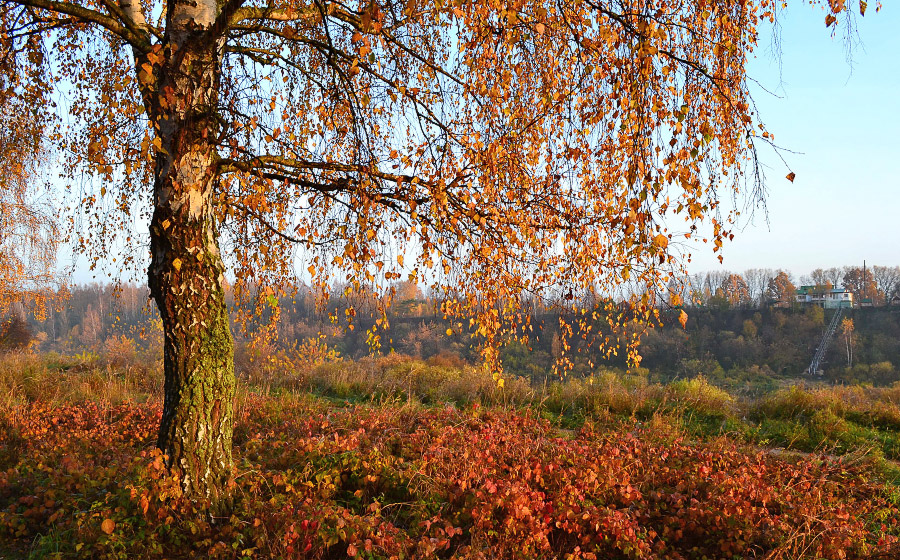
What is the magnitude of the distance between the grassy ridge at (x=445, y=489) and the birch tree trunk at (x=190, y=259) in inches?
10.3

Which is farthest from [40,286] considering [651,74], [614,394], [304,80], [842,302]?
[842,302]

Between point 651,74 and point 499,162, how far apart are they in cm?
113

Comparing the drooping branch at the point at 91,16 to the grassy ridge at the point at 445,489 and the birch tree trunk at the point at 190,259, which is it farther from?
the grassy ridge at the point at 445,489

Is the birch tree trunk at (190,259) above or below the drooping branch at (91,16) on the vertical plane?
below

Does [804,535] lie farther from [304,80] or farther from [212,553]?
[304,80]

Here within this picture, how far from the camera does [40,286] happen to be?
11.8 metres

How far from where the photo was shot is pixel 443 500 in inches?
147

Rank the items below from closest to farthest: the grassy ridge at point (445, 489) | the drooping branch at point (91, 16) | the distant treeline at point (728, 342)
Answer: the drooping branch at point (91, 16), the grassy ridge at point (445, 489), the distant treeline at point (728, 342)

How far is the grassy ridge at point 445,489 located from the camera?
3.11 metres

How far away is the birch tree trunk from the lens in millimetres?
3178

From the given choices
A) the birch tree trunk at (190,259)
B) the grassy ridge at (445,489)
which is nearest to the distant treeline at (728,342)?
the grassy ridge at (445,489)

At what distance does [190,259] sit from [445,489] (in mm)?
2502

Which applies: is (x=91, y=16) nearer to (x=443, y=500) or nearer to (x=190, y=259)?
(x=190, y=259)

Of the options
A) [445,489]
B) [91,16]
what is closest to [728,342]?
[445,489]
